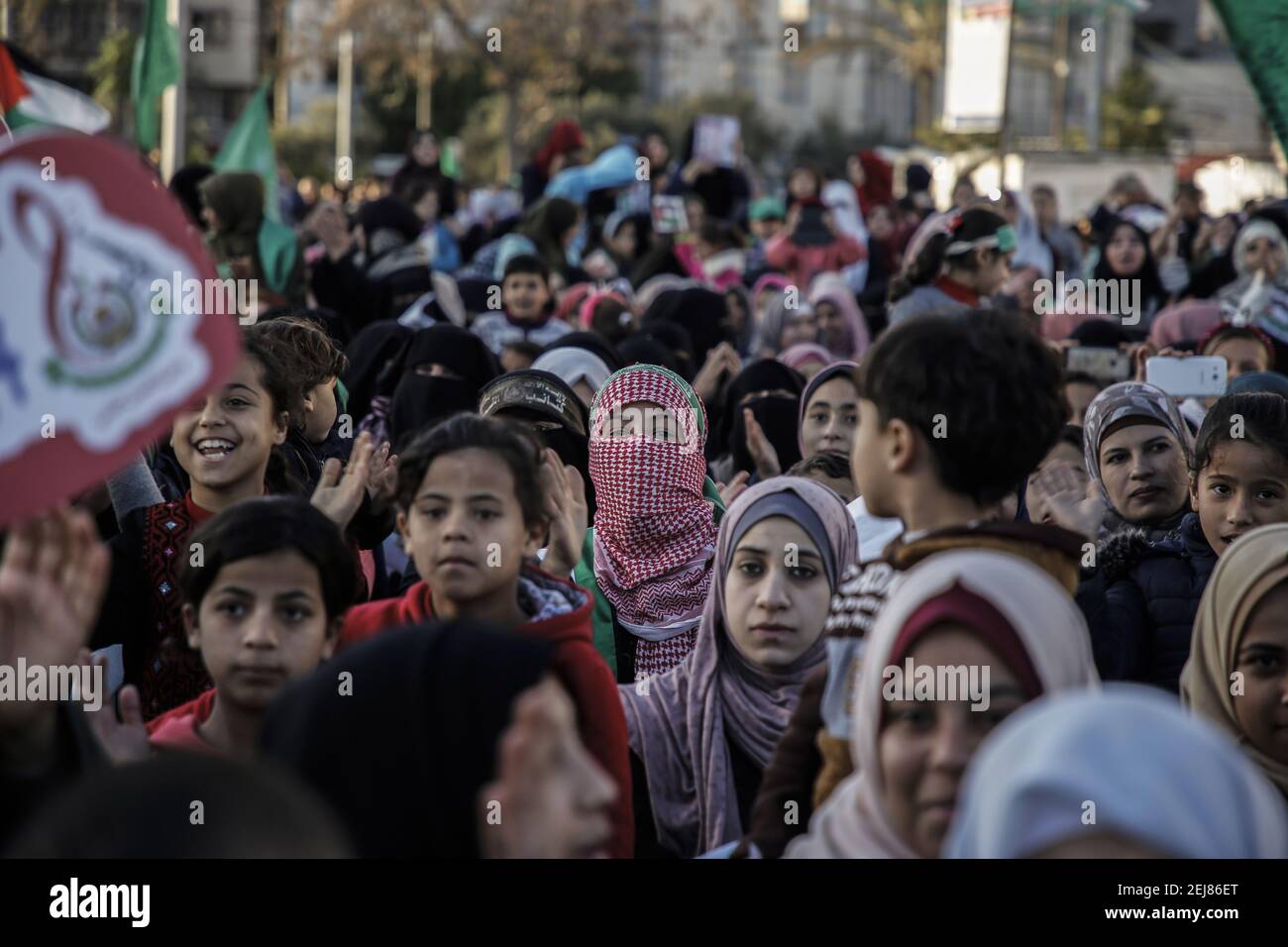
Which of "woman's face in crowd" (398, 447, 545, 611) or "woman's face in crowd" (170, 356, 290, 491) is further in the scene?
"woman's face in crowd" (170, 356, 290, 491)

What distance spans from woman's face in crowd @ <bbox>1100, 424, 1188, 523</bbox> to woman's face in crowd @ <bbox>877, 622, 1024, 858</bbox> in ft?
8.34

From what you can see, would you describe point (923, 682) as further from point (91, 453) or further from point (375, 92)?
point (375, 92)

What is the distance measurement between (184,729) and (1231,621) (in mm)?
1761

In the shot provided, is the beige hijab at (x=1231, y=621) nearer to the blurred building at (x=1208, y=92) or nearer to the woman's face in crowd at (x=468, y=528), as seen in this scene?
the woman's face in crowd at (x=468, y=528)

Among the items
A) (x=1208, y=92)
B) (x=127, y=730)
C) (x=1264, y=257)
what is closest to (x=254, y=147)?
(x=1264, y=257)

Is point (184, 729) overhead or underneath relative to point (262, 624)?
underneath

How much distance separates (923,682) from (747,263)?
11.2 metres

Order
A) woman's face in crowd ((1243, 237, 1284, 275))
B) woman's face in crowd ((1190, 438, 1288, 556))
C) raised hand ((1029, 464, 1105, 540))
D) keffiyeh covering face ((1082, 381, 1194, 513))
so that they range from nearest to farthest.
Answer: raised hand ((1029, 464, 1105, 540)), woman's face in crowd ((1190, 438, 1288, 556)), keffiyeh covering face ((1082, 381, 1194, 513)), woman's face in crowd ((1243, 237, 1284, 275))

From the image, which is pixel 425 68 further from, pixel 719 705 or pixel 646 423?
pixel 719 705

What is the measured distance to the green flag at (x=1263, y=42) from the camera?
6.60 m

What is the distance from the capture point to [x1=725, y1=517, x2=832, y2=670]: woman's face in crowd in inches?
138

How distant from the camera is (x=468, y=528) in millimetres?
3252

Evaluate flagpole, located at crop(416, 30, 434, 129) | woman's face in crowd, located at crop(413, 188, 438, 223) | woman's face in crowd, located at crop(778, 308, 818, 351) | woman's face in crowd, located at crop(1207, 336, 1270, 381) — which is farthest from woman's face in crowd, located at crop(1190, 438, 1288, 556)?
flagpole, located at crop(416, 30, 434, 129)

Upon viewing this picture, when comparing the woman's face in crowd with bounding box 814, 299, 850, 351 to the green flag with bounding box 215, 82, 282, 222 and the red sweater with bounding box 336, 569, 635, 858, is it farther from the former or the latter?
the red sweater with bounding box 336, 569, 635, 858
